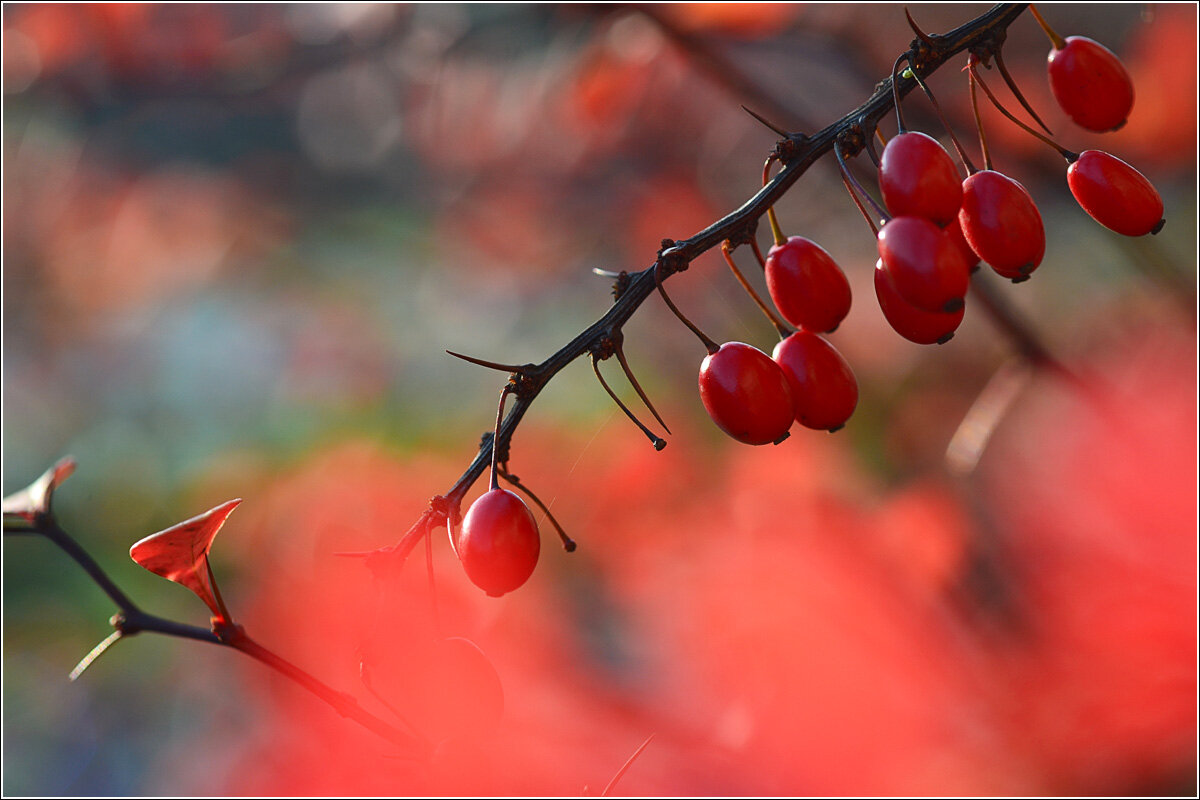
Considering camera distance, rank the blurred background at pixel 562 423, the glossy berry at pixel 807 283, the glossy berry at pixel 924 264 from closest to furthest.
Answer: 1. the glossy berry at pixel 924 264
2. the glossy berry at pixel 807 283
3. the blurred background at pixel 562 423

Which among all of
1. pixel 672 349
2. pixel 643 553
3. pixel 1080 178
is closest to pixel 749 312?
pixel 672 349

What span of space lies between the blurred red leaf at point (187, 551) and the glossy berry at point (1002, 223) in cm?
63

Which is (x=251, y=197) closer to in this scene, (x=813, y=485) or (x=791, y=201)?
(x=791, y=201)

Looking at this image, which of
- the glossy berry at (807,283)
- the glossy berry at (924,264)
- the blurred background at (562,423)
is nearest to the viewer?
the glossy berry at (924,264)

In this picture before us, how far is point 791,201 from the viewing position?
3359 millimetres

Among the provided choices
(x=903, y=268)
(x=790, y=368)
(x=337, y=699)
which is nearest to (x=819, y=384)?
(x=790, y=368)

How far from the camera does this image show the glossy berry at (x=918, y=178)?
52cm

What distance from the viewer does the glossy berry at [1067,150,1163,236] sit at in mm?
635

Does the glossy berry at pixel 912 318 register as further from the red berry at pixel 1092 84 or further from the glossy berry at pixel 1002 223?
the red berry at pixel 1092 84

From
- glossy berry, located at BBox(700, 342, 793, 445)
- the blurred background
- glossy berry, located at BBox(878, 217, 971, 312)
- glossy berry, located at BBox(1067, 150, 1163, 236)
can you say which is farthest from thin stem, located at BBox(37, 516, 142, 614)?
glossy berry, located at BBox(1067, 150, 1163, 236)

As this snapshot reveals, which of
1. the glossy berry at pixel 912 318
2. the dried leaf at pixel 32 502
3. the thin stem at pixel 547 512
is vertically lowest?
the dried leaf at pixel 32 502

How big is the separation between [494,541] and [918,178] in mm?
398

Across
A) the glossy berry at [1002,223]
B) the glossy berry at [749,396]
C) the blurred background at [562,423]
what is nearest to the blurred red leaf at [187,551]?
the blurred background at [562,423]

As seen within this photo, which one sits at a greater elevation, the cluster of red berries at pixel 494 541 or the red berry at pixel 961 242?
the red berry at pixel 961 242
